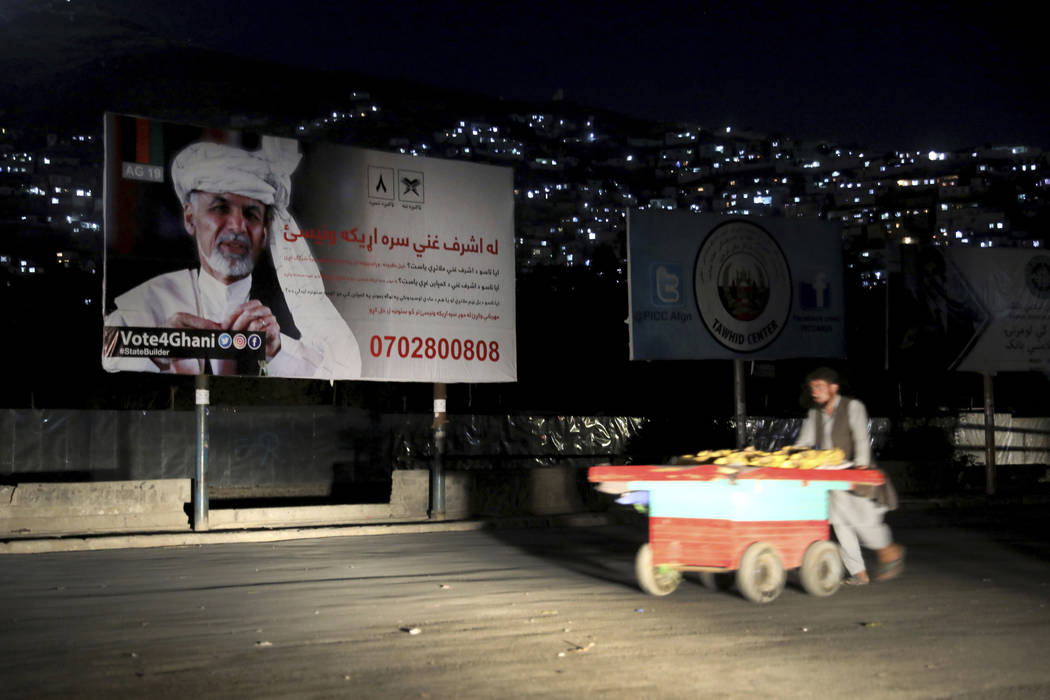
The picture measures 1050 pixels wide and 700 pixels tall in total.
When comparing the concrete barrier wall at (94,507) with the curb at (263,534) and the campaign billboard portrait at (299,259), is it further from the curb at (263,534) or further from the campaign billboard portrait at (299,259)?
the campaign billboard portrait at (299,259)

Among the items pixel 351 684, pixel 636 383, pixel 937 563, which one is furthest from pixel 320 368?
pixel 636 383

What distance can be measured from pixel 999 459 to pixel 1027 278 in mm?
7309

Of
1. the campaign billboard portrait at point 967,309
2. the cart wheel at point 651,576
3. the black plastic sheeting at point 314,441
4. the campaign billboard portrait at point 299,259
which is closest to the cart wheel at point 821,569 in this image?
the cart wheel at point 651,576

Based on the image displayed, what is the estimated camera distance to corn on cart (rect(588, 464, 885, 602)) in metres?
8.91

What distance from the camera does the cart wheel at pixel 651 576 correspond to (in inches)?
368

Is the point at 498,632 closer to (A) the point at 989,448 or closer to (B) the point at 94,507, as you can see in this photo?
(B) the point at 94,507

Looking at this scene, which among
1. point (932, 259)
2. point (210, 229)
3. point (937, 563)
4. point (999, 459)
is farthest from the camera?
point (999, 459)

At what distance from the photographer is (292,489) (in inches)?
1025

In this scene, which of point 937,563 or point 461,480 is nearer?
point 937,563

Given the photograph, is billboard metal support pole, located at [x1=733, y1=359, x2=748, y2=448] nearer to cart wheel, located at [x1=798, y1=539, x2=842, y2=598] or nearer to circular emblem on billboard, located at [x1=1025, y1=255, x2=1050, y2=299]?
circular emblem on billboard, located at [x1=1025, y1=255, x2=1050, y2=299]

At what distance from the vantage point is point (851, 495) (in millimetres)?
9727

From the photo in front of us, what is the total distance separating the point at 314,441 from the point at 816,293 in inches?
433

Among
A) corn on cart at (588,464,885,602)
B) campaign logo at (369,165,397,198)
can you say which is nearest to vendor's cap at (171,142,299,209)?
campaign logo at (369,165,397,198)

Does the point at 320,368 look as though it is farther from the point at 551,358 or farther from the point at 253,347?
the point at 551,358
